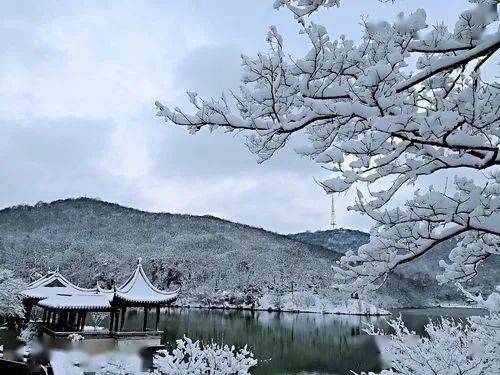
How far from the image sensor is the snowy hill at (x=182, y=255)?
266ft

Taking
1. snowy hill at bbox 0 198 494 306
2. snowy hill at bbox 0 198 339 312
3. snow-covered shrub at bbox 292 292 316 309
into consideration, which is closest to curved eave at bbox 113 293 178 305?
snowy hill at bbox 0 198 494 306

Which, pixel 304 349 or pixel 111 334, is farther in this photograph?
pixel 304 349

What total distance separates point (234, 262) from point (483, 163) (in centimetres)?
9688

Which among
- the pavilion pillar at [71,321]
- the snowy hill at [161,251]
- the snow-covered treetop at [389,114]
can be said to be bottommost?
the pavilion pillar at [71,321]

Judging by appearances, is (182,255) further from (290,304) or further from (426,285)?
(426,285)

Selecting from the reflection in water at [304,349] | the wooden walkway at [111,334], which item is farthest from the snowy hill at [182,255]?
the wooden walkway at [111,334]

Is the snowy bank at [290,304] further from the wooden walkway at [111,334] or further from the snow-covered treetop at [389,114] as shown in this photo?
the snow-covered treetop at [389,114]

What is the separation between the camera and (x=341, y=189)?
2576 millimetres

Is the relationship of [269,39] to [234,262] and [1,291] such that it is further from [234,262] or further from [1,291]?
[234,262]

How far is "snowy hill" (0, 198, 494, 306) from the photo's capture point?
266 ft

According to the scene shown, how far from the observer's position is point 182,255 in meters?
104

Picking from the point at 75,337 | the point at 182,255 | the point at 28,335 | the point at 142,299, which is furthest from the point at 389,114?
the point at 182,255

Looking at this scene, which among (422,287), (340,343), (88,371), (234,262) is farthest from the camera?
(422,287)

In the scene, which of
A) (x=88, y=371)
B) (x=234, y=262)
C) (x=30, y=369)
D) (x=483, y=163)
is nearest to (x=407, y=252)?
(x=483, y=163)
